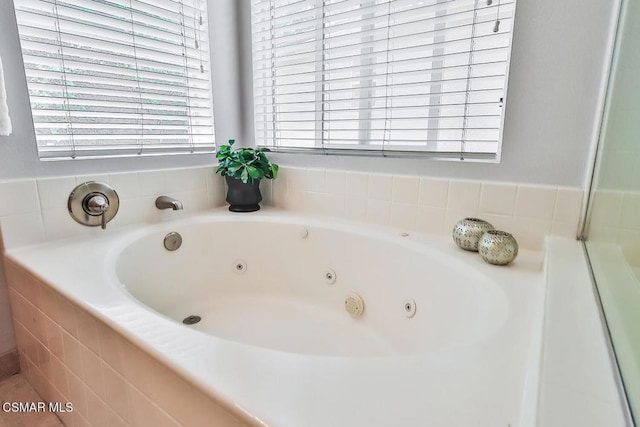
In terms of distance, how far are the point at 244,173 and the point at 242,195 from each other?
0.44 ft

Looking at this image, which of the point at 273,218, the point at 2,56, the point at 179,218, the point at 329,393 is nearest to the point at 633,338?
the point at 329,393

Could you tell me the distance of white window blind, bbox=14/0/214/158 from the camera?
119 cm

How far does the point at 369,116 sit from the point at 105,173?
3.65 ft

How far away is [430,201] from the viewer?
1.29 meters

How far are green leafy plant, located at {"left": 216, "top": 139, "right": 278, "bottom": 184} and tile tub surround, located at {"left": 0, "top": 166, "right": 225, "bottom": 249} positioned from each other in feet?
0.47

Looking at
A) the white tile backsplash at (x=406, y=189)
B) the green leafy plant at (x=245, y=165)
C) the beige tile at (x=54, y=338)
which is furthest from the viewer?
the green leafy plant at (x=245, y=165)

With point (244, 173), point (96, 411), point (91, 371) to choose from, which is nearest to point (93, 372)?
point (91, 371)

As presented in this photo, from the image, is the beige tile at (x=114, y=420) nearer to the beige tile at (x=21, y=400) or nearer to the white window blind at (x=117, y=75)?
the beige tile at (x=21, y=400)

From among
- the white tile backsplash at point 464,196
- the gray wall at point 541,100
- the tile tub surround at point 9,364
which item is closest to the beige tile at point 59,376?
the tile tub surround at point 9,364

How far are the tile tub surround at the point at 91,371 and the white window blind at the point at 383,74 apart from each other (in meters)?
1.16

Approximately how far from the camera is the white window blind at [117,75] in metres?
1.19

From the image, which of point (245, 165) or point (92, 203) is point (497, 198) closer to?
point (245, 165)

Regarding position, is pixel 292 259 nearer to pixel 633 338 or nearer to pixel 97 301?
pixel 97 301

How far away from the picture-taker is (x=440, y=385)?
497 mm
